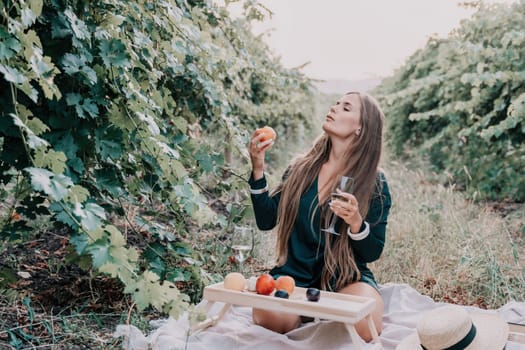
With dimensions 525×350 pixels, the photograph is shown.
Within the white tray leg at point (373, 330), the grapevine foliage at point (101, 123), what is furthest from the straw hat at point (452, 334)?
the grapevine foliage at point (101, 123)

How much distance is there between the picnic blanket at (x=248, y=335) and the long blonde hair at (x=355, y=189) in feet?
0.90

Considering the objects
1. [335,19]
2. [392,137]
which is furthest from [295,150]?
[335,19]

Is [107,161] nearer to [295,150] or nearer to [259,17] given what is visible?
[259,17]

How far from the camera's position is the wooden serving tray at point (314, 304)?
229cm

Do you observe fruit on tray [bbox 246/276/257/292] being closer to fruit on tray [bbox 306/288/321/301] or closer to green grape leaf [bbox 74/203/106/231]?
fruit on tray [bbox 306/288/321/301]

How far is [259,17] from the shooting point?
11.5 feet

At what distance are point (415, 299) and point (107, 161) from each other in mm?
2040

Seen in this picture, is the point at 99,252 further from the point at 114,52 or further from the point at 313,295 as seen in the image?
the point at 313,295

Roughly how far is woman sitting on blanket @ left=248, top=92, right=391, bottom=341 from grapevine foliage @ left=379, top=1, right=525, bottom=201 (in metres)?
2.17

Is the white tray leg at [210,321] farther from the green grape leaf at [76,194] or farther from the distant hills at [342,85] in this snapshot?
the distant hills at [342,85]

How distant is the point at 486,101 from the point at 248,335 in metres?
4.60

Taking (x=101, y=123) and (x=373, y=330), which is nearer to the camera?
(x=101, y=123)

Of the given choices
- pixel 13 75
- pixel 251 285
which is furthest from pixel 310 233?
pixel 13 75

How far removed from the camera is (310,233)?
9.75 ft
